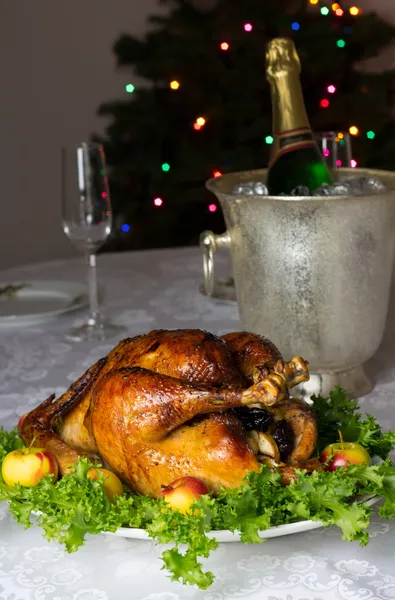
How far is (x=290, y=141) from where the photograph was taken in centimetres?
147

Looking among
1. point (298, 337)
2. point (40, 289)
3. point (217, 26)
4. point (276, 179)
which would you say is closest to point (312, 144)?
point (276, 179)

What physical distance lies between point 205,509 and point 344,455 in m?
0.19

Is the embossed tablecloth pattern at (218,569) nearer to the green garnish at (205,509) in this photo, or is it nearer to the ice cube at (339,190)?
the green garnish at (205,509)

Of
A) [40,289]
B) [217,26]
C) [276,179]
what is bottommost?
[40,289]

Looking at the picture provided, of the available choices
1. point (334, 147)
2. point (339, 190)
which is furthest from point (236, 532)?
point (334, 147)

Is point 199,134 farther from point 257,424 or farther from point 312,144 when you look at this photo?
point 257,424

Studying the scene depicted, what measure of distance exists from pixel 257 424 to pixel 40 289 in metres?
0.99

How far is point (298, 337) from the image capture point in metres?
1.21

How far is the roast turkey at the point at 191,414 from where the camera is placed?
0.81 m

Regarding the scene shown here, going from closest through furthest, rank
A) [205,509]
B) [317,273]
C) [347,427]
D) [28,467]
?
[205,509], [28,467], [347,427], [317,273]

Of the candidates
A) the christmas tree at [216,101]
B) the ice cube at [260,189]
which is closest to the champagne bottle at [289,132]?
the ice cube at [260,189]

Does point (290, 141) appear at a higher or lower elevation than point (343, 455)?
higher

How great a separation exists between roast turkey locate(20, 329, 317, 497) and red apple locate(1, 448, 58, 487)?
0.02 m

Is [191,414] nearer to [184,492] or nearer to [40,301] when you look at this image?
[184,492]
